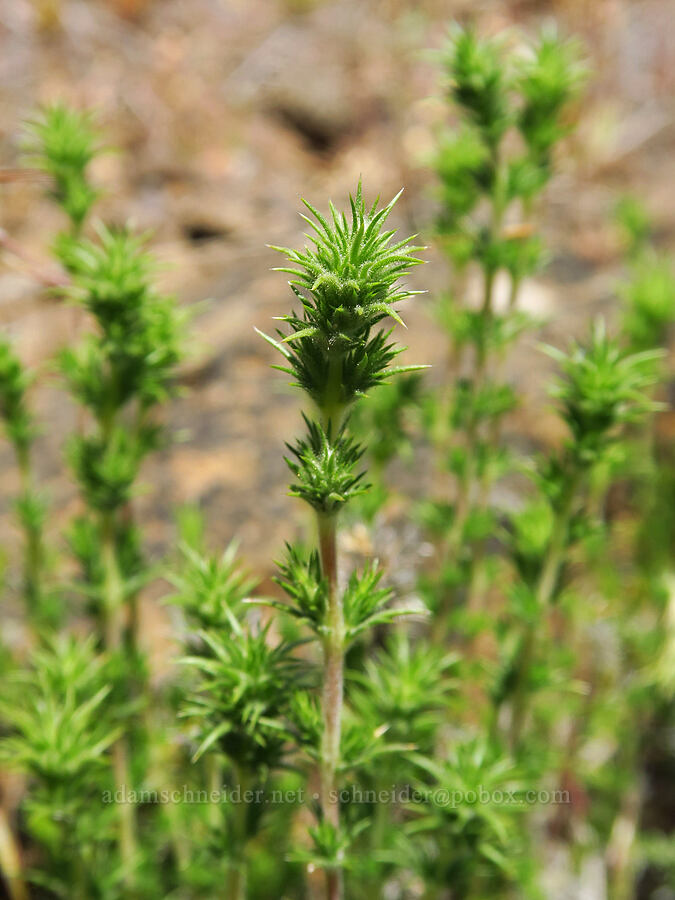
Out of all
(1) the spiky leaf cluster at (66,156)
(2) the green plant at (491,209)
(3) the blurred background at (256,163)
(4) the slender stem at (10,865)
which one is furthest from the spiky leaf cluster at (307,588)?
(3) the blurred background at (256,163)

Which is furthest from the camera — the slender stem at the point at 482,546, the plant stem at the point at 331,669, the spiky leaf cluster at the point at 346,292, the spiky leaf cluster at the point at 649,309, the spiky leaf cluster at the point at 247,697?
the spiky leaf cluster at the point at 649,309

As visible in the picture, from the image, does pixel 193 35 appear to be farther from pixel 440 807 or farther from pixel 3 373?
pixel 440 807

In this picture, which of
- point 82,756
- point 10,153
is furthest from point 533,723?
point 10,153

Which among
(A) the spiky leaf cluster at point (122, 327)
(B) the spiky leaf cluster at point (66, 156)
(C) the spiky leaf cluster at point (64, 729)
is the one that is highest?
(B) the spiky leaf cluster at point (66, 156)

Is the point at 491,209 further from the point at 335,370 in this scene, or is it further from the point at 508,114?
the point at 335,370

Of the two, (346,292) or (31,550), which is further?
(31,550)

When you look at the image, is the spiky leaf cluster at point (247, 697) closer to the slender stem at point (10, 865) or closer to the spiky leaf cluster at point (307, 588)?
the spiky leaf cluster at point (307, 588)

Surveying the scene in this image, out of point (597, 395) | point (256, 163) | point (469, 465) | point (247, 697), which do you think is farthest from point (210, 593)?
point (256, 163)
